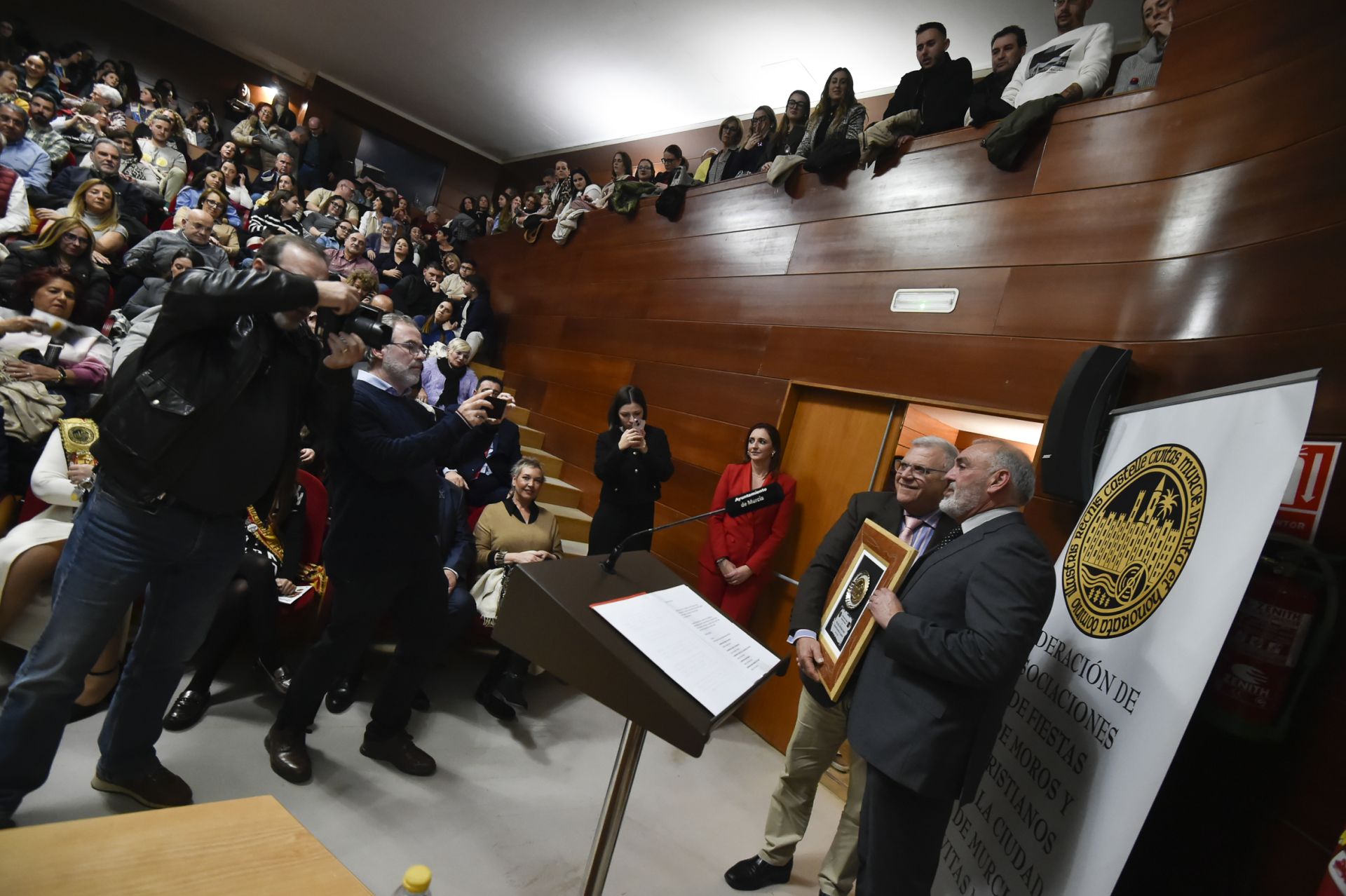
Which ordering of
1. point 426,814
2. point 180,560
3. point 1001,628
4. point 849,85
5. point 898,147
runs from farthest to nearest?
point 849,85
point 898,147
point 426,814
point 180,560
point 1001,628

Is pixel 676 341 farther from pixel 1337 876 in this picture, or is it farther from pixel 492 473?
pixel 1337 876

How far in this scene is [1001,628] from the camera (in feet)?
4.35

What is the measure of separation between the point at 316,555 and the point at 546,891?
1.79 meters

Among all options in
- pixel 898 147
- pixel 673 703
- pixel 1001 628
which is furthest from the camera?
pixel 898 147

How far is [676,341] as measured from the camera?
178 inches

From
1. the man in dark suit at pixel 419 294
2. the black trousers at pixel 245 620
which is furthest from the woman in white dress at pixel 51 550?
the man in dark suit at pixel 419 294

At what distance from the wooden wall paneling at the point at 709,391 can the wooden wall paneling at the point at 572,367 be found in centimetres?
25

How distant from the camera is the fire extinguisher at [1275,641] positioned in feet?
4.83

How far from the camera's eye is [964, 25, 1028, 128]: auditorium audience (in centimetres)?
306

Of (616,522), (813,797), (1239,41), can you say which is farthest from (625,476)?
(1239,41)

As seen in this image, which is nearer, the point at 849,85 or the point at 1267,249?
the point at 1267,249

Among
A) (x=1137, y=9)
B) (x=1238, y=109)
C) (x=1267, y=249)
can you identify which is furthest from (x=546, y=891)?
(x=1137, y=9)

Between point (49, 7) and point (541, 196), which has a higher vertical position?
point (49, 7)

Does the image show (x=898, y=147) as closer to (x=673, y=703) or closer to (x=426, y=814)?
(x=673, y=703)
